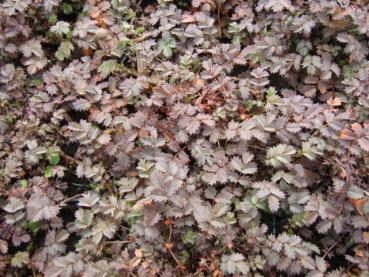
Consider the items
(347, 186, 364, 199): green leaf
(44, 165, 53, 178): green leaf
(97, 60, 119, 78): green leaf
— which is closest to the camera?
(347, 186, 364, 199): green leaf

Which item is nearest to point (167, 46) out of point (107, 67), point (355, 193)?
point (107, 67)

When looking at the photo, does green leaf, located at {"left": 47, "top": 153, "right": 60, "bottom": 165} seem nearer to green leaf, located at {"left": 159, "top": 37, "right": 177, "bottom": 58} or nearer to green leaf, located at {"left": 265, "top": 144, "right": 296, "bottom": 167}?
green leaf, located at {"left": 159, "top": 37, "right": 177, "bottom": 58}

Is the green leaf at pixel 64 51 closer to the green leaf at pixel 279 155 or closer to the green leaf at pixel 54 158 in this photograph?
the green leaf at pixel 54 158

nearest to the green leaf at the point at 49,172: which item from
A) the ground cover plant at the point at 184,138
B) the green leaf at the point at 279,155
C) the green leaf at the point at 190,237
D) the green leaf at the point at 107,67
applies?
the ground cover plant at the point at 184,138

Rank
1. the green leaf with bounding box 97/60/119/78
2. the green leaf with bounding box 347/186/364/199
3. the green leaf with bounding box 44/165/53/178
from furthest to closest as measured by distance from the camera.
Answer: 1. the green leaf with bounding box 97/60/119/78
2. the green leaf with bounding box 44/165/53/178
3. the green leaf with bounding box 347/186/364/199

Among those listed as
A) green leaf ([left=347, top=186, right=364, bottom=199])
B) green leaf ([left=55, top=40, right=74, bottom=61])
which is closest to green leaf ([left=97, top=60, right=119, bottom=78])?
green leaf ([left=55, top=40, right=74, bottom=61])

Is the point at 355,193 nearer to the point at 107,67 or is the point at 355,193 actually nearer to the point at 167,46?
the point at 167,46
